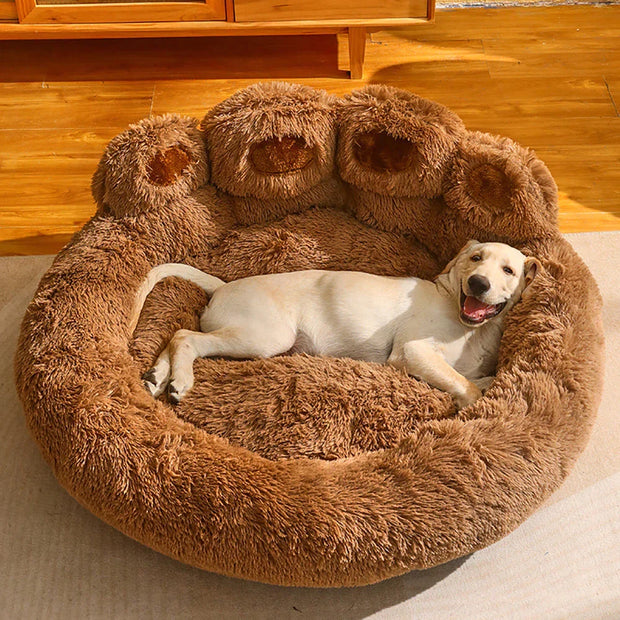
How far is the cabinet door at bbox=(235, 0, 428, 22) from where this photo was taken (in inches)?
109

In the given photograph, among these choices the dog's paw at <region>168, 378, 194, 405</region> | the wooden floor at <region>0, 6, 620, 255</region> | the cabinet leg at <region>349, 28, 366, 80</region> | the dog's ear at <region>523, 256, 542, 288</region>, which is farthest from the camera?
the cabinet leg at <region>349, 28, 366, 80</region>

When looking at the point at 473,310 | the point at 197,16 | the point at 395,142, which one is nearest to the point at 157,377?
the point at 473,310

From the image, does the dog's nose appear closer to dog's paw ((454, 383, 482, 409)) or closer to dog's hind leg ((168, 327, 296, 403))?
dog's paw ((454, 383, 482, 409))

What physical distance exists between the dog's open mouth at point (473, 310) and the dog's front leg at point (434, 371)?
100 mm

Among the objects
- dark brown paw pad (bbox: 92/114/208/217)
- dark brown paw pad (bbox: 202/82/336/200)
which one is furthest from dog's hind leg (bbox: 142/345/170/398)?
dark brown paw pad (bbox: 202/82/336/200)

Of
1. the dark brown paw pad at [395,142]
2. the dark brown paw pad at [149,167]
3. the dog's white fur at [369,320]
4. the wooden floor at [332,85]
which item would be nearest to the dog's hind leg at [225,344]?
the dog's white fur at [369,320]

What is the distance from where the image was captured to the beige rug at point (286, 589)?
64.2 inches

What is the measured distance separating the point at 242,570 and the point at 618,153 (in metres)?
1.91

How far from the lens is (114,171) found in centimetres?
199

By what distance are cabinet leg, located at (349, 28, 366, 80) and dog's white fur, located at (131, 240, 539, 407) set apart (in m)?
1.26

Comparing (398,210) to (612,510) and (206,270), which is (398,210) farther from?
(612,510)

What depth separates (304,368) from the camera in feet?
5.94

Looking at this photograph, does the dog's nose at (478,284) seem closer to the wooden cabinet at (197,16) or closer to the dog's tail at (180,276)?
the dog's tail at (180,276)

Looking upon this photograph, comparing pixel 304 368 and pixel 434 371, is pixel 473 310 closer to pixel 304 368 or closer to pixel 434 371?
pixel 434 371
